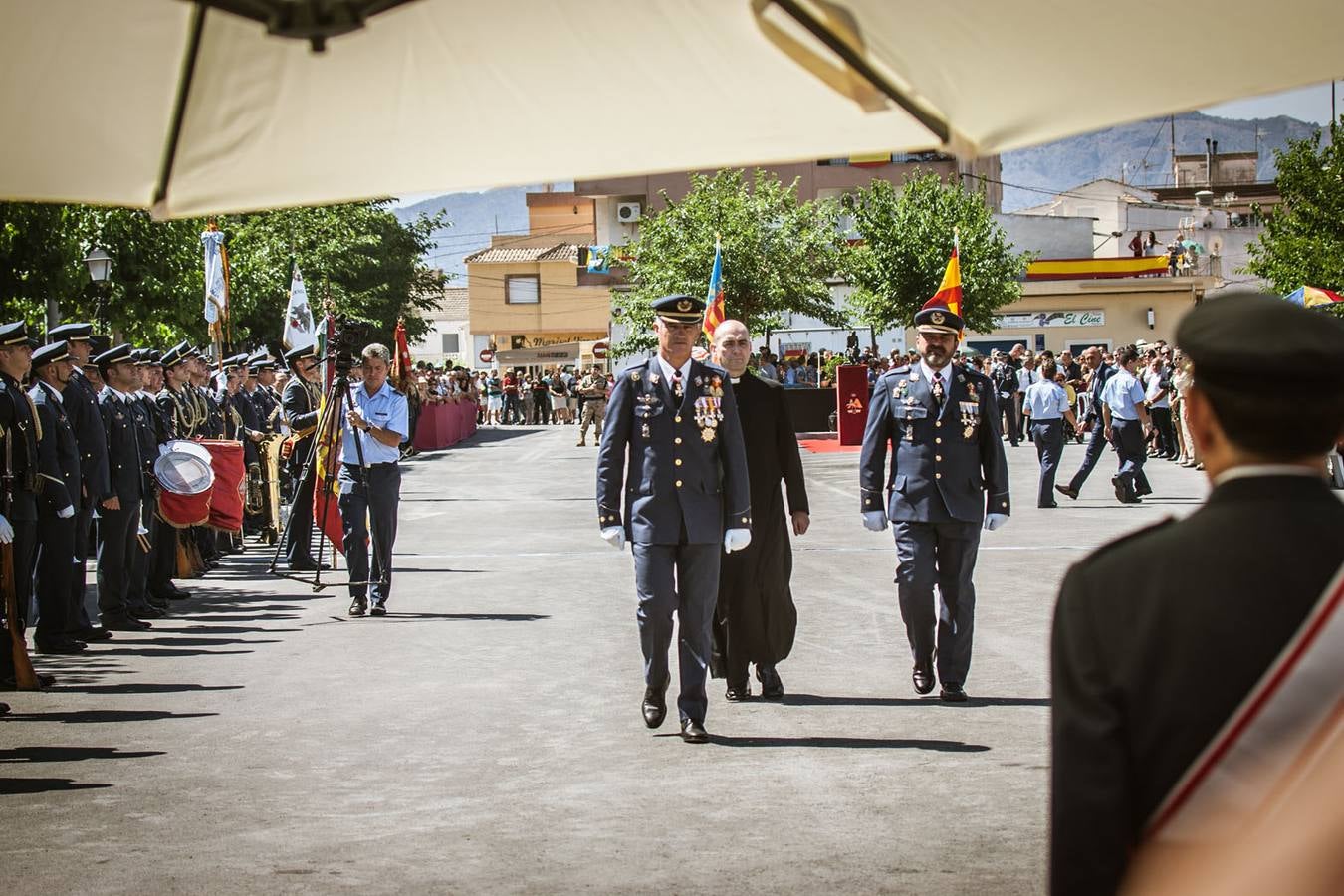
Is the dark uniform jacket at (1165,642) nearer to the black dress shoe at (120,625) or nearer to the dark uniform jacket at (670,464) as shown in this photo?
the dark uniform jacket at (670,464)

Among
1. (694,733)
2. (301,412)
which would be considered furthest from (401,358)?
(694,733)

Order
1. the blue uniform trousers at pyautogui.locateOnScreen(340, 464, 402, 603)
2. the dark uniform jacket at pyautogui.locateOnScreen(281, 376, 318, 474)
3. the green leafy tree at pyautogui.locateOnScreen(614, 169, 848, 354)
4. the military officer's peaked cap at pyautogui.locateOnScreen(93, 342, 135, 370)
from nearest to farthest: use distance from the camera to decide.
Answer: the blue uniform trousers at pyautogui.locateOnScreen(340, 464, 402, 603) < the military officer's peaked cap at pyautogui.locateOnScreen(93, 342, 135, 370) < the dark uniform jacket at pyautogui.locateOnScreen(281, 376, 318, 474) < the green leafy tree at pyautogui.locateOnScreen(614, 169, 848, 354)

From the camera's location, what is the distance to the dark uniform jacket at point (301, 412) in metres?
16.8

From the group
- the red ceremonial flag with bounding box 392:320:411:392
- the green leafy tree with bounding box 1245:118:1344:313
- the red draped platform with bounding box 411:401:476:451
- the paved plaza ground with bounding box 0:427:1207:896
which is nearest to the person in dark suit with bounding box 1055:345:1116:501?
the paved plaza ground with bounding box 0:427:1207:896

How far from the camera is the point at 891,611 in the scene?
40.1 ft

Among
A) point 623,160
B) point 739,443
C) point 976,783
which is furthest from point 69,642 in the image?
point 623,160

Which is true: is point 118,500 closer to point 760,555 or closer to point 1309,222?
point 760,555

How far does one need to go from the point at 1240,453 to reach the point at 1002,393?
126 feet

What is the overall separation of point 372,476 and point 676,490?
535 centimetres

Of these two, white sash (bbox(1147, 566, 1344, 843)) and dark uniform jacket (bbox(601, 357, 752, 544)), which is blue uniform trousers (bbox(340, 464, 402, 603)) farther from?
white sash (bbox(1147, 566, 1344, 843))

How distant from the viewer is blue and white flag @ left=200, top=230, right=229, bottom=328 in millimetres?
23844

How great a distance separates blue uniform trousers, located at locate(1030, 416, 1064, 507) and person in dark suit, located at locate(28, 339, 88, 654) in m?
13.5

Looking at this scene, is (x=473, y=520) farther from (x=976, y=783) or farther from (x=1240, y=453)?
(x=1240, y=453)

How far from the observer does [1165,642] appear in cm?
231
